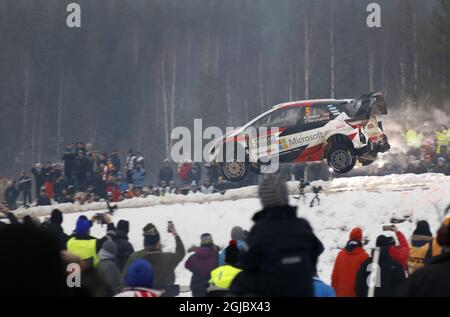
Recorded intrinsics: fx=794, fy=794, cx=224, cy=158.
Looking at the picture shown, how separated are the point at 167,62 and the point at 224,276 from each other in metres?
35.5

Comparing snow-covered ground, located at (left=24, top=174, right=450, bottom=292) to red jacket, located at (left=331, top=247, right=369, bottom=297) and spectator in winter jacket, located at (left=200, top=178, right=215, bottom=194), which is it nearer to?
spectator in winter jacket, located at (left=200, top=178, right=215, bottom=194)

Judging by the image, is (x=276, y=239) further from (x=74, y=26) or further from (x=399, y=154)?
(x=74, y=26)

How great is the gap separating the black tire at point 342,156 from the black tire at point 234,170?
2.15 metres

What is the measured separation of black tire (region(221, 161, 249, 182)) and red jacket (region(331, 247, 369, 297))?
35.1 ft

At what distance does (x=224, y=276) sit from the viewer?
240 inches

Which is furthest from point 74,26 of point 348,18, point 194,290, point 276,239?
point 276,239

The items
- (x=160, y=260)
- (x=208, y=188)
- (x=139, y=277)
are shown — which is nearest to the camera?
(x=139, y=277)

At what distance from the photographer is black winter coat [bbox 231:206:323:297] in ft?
14.6

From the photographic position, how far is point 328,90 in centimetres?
3114

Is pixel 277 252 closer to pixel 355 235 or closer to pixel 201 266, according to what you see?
pixel 355 235

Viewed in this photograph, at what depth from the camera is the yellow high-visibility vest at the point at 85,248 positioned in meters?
9.09

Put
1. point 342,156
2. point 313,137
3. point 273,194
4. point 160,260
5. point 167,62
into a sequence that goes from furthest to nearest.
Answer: point 167,62
point 313,137
point 342,156
point 160,260
point 273,194

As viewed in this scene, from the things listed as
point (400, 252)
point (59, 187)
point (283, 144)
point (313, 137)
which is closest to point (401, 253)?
point (400, 252)

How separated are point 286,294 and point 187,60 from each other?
35.7 m
